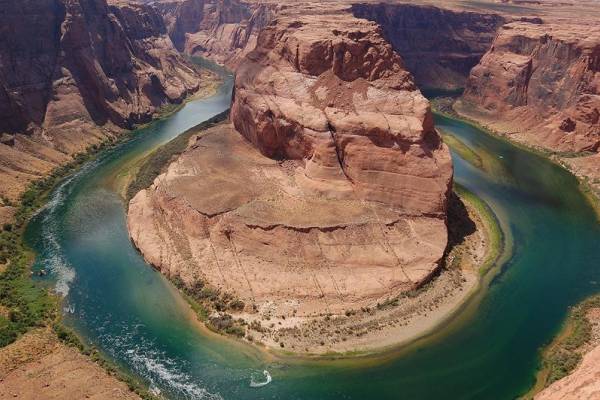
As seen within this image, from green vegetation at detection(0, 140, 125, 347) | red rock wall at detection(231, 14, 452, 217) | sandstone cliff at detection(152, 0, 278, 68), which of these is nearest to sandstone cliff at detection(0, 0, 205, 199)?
green vegetation at detection(0, 140, 125, 347)

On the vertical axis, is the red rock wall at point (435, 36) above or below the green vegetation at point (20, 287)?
above

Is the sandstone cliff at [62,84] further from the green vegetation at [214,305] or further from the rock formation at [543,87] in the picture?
the rock formation at [543,87]

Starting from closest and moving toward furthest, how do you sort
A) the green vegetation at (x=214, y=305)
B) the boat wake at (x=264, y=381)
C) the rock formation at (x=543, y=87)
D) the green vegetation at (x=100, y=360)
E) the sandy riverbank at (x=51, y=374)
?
the sandy riverbank at (x=51, y=374)
the green vegetation at (x=100, y=360)
the boat wake at (x=264, y=381)
the green vegetation at (x=214, y=305)
the rock formation at (x=543, y=87)

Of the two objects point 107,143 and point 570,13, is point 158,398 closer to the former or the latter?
point 107,143

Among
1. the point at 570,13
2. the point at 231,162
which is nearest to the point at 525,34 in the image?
the point at 570,13

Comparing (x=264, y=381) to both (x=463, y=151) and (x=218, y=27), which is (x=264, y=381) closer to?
(x=463, y=151)

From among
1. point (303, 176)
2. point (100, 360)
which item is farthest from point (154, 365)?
point (303, 176)

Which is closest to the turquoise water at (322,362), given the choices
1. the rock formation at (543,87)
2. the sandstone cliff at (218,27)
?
the rock formation at (543,87)
